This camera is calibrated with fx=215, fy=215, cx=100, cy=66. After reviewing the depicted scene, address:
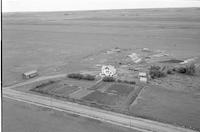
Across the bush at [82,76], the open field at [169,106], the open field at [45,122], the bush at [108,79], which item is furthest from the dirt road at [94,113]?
the bush at [108,79]

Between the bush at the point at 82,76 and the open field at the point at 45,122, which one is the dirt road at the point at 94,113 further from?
the bush at the point at 82,76

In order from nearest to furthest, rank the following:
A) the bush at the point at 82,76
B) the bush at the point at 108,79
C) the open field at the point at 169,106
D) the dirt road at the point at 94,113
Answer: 1. the dirt road at the point at 94,113
2. the open field at the point at 169,106
3. the bush at the point at 108,79
4. the bush at the point at 82,76

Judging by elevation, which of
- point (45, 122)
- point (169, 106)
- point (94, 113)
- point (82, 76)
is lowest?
point (45, 122)

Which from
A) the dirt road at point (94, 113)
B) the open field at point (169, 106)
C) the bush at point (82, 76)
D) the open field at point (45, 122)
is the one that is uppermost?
the bush at point (82, 76)

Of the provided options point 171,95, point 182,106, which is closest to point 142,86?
point 171,95

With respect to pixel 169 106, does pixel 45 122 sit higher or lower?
lower

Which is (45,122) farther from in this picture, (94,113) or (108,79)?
(108,79)

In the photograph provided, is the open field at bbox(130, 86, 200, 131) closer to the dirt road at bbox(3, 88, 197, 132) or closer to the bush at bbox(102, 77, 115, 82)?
the dirt road at bbox(3, 88, 197, 132)

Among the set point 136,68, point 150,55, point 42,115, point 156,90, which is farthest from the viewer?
point 150,55

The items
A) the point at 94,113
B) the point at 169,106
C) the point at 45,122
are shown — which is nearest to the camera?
the point at 45,122

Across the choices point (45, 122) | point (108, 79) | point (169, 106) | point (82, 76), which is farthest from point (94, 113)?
point (82, 76)

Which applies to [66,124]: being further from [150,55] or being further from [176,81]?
[150,55]
